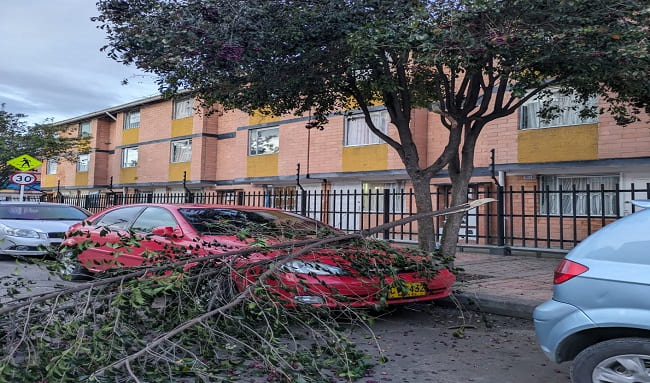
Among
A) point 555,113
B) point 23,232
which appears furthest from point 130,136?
point 555,113

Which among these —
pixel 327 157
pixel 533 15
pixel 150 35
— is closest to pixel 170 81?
pixel 150 35

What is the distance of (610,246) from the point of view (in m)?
3.20

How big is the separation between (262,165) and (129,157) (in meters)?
11.8

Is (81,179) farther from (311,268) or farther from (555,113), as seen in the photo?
(311,268)

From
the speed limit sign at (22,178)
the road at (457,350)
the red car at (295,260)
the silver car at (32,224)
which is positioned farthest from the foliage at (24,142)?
the road at (457,350)

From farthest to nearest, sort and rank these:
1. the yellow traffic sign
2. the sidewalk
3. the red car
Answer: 1. the yellow traffic sign
2. the sidewalk
3. the red car

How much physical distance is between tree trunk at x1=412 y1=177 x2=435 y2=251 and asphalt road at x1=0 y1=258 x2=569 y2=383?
71.5 inches

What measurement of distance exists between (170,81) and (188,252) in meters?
3.96

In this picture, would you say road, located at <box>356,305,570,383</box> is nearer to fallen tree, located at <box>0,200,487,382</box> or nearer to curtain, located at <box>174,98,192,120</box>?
fallen tree, located at <box>0,200,487,382</box>

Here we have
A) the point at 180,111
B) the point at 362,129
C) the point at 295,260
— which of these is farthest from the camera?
the point at 180,111

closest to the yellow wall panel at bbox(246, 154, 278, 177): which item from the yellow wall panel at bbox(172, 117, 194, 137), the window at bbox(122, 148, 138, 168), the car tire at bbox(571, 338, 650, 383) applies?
the yellow wall panel at bbox(172, 117, 194, 137)

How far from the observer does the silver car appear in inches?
402

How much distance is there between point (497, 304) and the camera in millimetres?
6164

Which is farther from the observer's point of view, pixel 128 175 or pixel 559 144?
pixel 128 175
